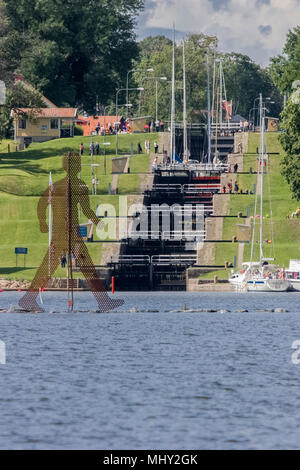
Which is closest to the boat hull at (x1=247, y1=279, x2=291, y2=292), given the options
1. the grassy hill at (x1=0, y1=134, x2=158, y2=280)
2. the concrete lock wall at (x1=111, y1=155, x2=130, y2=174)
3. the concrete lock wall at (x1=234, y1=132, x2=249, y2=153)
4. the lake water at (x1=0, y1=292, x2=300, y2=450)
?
the grassy hill at (x1=0, y1=134, x2=158, y2=280)

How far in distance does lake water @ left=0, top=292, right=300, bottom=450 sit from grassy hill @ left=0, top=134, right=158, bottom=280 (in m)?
33.9

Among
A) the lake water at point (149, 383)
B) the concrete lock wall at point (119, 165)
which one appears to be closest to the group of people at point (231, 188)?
the concrete lock wall at point (119, 165)

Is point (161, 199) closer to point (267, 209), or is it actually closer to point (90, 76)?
point (267, 209)

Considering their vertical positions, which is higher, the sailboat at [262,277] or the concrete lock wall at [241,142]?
the concrete lock wall at [241,142]

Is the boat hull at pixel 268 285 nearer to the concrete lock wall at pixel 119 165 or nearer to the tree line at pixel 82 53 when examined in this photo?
the concrete lock wall at pixel 119 165

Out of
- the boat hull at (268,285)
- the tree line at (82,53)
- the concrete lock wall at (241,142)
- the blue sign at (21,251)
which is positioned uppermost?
the tree line at (82,53)

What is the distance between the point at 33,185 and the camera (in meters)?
132

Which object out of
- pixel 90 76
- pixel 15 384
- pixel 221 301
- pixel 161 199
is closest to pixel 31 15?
pixel 90 76

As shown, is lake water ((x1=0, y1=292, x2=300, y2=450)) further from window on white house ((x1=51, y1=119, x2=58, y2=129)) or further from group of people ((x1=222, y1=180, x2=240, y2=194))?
window on white house ((x1=51, y1=119, x2=58, y2=129))

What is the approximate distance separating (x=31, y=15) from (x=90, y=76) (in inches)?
497

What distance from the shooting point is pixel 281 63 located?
13212 cm

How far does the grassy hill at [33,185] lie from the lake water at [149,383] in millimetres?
33936

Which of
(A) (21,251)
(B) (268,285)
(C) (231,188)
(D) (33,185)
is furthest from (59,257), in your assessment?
(C) (231,188)

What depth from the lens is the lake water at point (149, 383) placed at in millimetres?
33500
